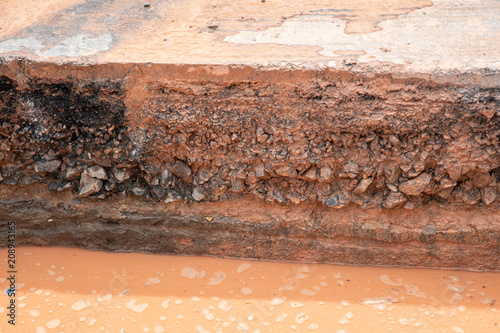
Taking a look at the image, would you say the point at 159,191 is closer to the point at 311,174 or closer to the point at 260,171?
the point at 260,171

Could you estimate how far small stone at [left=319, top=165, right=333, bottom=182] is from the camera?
96.4 inches

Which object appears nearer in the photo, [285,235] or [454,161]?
[454,161]

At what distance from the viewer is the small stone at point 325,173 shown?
2449 mm

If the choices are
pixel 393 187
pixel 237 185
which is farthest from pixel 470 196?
pixel 237 185

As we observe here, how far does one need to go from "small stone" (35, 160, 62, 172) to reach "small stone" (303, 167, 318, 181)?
1.36 meters

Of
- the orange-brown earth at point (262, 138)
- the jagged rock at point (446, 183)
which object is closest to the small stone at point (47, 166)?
the orange-brown earth at point (262, 138)

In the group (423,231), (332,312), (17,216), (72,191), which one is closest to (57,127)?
(72,191)

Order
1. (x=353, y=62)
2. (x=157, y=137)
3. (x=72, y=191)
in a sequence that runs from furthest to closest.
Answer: (x=72, y=191), (x=157, y=137), (x=353, y=62)

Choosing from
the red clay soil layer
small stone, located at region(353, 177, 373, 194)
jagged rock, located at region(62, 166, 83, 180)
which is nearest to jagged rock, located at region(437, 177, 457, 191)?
the red clay soil layer

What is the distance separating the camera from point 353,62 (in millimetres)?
2318

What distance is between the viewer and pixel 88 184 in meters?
2.59

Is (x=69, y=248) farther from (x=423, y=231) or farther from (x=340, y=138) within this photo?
(x=423, y=231)

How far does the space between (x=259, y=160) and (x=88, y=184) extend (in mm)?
958

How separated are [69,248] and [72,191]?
38 centimetres
